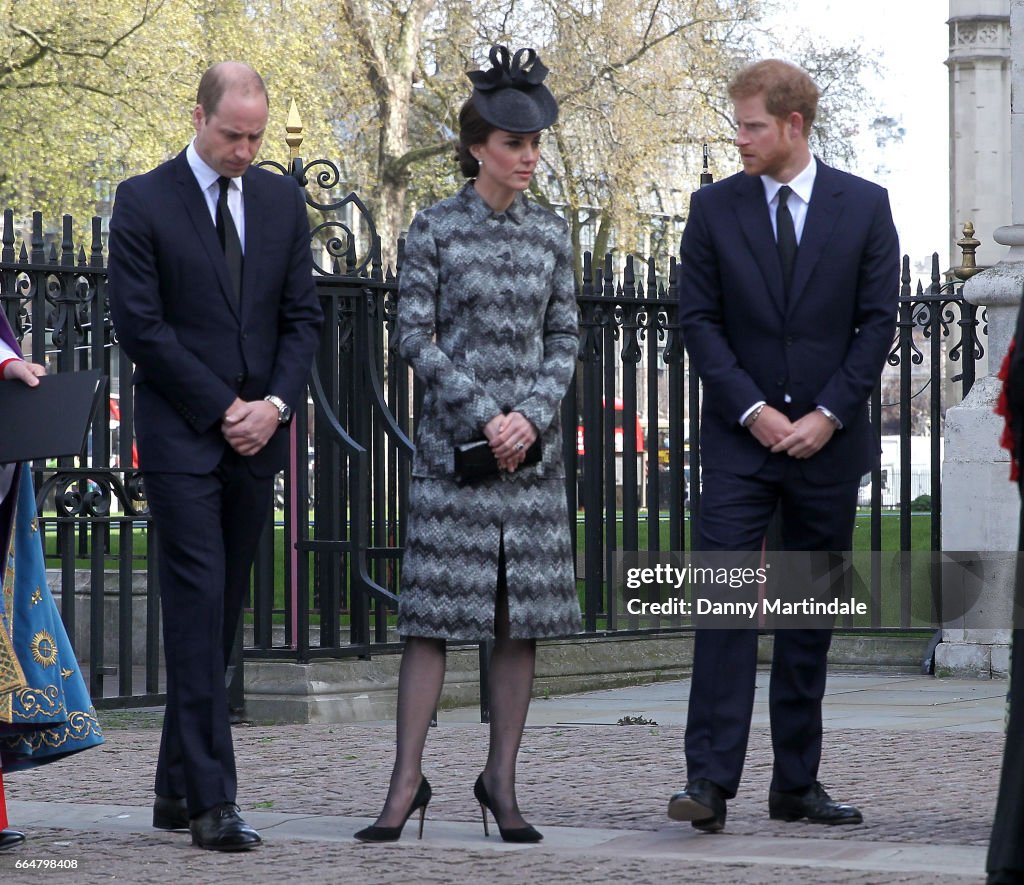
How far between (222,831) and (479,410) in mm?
1229

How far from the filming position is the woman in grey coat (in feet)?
15.9

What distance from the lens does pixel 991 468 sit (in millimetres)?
9180

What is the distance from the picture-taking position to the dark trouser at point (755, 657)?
16.3 ft

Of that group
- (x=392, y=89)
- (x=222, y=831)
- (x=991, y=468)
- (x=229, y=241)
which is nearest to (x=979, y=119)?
(x=392, y=89)

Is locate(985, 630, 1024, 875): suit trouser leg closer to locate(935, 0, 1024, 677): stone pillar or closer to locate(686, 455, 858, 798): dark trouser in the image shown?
locate(686, 455, 858, 798): dark trouser

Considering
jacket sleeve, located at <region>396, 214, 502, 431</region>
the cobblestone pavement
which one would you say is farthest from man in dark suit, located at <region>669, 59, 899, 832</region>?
jacket sleeve, located at <region>396, 214, 502, 431</region>

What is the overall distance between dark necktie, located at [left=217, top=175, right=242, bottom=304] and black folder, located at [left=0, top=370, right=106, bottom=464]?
45 cm

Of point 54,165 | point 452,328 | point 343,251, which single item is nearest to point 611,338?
point 343,251

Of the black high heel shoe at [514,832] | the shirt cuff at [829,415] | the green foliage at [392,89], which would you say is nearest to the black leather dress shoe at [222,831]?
the black high heel shoe at [514,832]

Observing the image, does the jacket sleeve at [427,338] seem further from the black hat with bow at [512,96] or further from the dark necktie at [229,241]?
the dark necktie at [229,241]

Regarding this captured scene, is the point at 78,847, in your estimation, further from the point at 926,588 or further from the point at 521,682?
the point at 926,588

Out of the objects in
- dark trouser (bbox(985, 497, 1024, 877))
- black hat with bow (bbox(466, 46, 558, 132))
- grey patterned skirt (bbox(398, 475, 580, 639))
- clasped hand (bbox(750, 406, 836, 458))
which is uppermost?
black hat with bow (bbox(466, 46, 558, 132))

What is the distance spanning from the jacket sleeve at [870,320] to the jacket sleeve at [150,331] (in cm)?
159

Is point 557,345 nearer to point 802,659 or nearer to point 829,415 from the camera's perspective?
point 829,415
